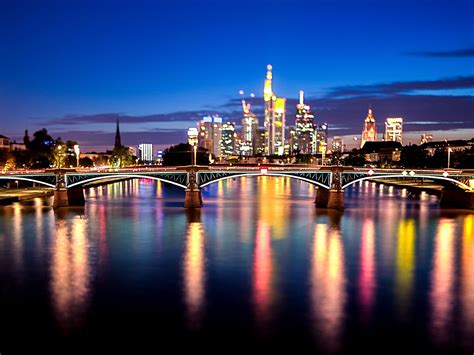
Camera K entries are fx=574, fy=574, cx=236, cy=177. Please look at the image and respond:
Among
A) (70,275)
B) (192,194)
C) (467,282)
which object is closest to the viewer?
(467,282)

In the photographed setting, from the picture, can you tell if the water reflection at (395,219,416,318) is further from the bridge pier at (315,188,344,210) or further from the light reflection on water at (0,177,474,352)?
the bridge pier at (315,188,344,210)

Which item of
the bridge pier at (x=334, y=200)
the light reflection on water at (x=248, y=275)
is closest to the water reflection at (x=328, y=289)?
the light reflection on water at (x=248, y=275)

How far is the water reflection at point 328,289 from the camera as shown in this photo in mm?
27062

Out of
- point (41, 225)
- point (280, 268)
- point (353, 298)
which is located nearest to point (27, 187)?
point (41, 225)

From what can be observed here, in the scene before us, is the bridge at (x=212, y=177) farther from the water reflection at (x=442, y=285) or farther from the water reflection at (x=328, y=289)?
the water reflection at (x=328, y=289)

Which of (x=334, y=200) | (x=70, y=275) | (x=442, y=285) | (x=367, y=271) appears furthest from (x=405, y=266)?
(x=334, y=200)

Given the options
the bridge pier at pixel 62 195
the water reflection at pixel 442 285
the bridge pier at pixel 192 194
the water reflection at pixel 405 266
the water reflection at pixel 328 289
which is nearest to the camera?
the water reflection at pixel 328 289

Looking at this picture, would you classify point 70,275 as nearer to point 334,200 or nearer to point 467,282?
point 467,282

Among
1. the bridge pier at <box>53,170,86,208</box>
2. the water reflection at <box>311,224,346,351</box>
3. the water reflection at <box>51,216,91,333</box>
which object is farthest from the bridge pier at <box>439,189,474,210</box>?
the bridge pier at <box>53,170,86,208</box>

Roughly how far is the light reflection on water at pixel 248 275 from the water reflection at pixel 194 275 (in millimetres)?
87

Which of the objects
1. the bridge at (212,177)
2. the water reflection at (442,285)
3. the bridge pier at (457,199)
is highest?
the bridge at (212,177)

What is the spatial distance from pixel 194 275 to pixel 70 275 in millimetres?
8089

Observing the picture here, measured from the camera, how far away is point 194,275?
3819 centimetres

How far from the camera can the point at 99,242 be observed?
164 ft
